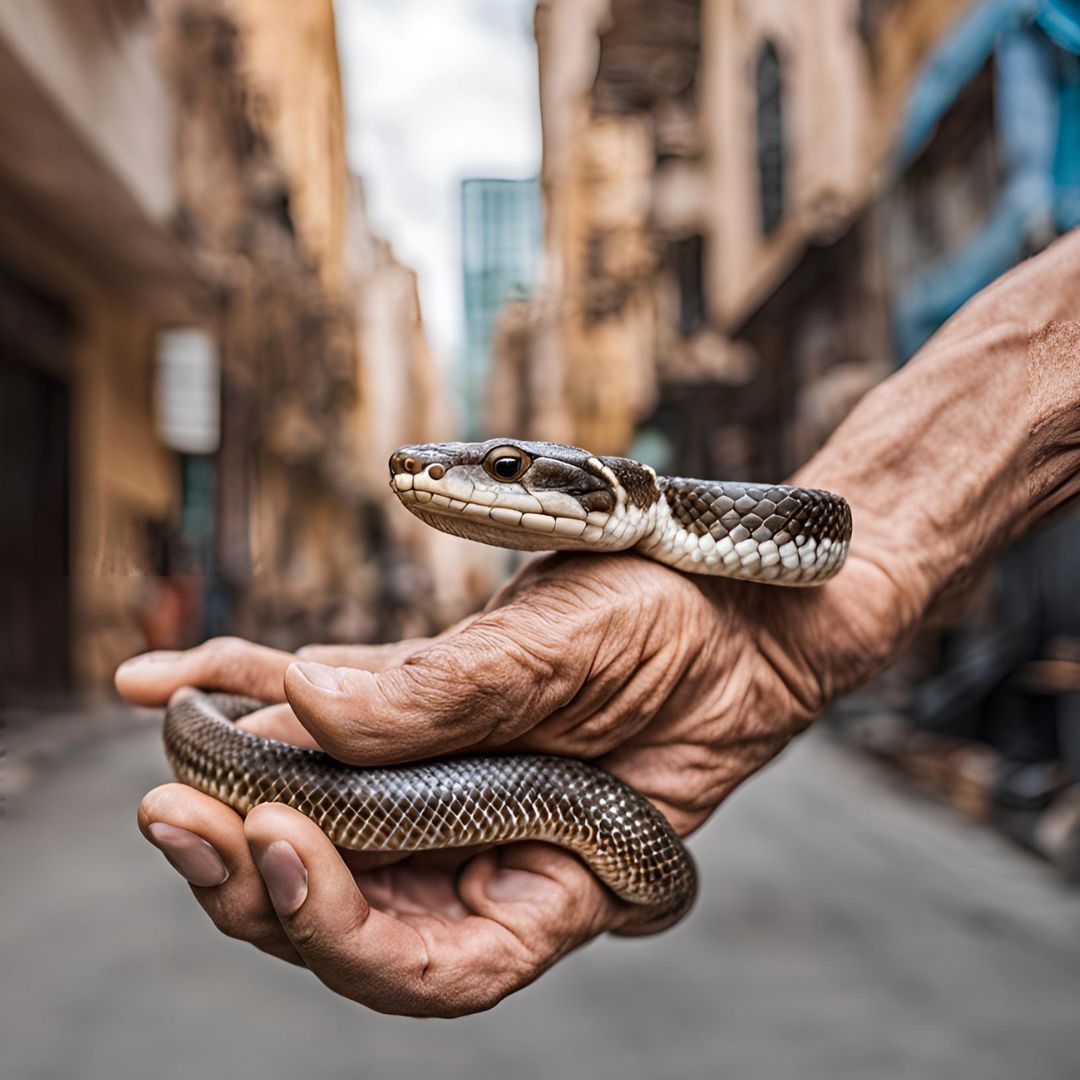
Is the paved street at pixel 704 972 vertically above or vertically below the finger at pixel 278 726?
below

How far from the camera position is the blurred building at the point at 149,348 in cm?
502

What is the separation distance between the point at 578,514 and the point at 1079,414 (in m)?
0.53

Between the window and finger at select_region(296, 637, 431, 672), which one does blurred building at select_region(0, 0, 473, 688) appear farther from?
the window

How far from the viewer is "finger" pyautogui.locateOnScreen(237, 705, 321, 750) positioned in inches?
51.7

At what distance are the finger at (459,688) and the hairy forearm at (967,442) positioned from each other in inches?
20.7

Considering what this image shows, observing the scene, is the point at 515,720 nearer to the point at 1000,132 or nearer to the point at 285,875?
the point at 285,875

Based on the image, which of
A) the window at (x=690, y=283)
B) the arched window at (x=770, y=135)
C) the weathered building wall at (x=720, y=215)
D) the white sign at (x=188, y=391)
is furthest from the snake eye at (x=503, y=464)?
the window at (x=690, y=283)

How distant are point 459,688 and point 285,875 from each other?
9.6 inches

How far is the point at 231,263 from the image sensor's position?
8406mm

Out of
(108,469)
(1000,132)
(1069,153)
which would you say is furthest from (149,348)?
(1069,153)

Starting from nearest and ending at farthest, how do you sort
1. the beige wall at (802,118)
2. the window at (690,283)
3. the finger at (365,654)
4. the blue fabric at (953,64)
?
1. the finger at (365,654)
2. the blue fabric at (953,64)
3. the beige wall at (802,118)
4. the window at (690,283)

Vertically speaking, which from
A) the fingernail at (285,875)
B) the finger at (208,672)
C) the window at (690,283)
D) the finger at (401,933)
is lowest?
the finger at (401,933)

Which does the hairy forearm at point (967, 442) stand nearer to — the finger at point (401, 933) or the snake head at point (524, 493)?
the snake head at point (524, 493)

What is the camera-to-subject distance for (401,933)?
108 centimetres
